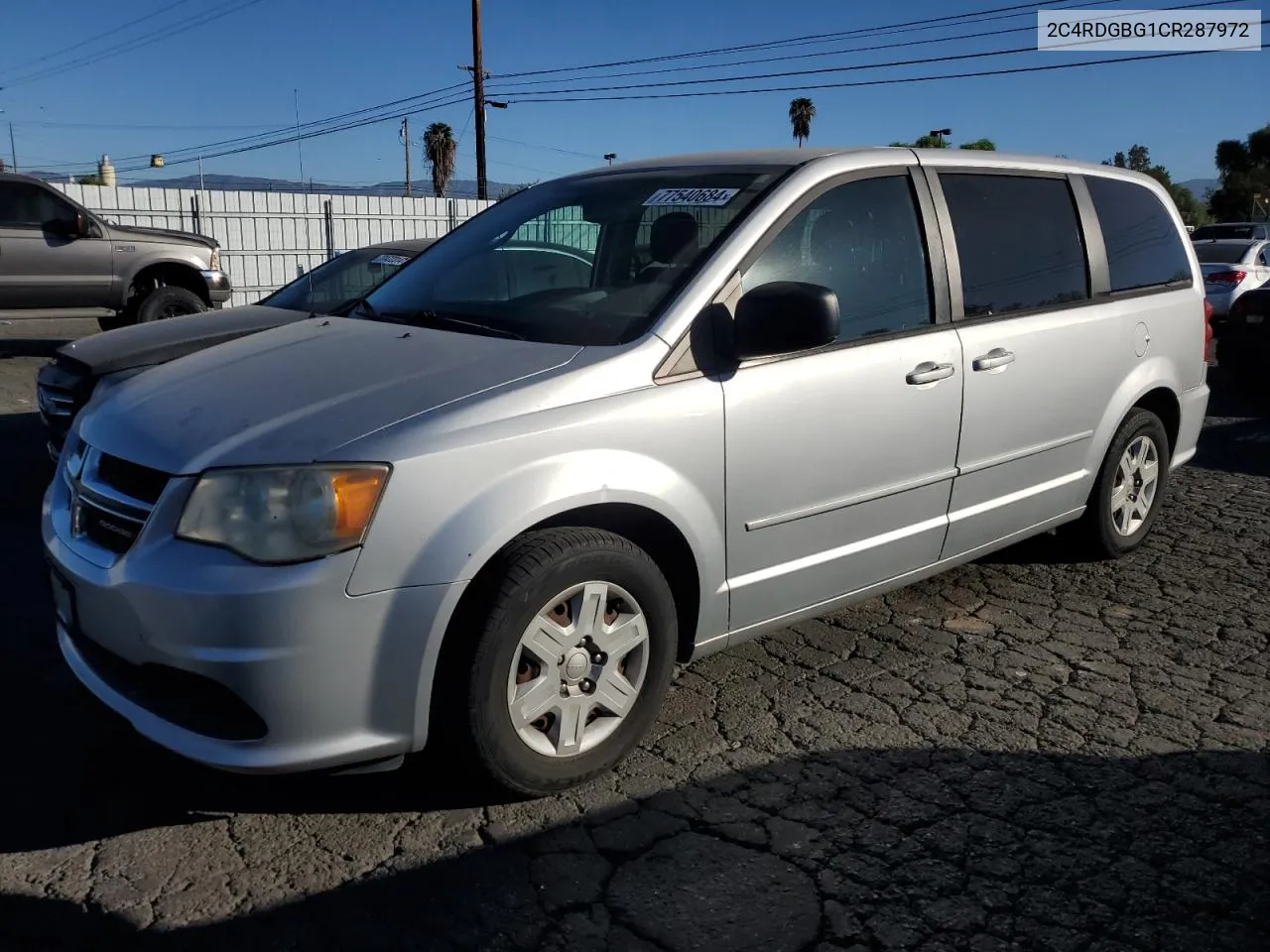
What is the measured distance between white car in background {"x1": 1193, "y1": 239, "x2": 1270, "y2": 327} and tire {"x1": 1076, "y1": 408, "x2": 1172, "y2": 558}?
450 inches

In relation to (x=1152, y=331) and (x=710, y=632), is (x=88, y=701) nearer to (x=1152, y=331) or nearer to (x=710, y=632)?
(x=710, y=632)

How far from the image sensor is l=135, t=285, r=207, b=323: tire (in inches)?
448

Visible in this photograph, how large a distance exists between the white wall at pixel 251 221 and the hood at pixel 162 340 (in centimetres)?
969

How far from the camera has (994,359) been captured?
13.2ft

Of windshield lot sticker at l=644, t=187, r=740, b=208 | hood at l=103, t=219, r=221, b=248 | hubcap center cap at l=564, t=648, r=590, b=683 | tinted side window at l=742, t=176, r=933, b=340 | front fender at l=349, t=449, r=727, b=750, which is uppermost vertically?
hood at l=103, t=219, r=221, b=248

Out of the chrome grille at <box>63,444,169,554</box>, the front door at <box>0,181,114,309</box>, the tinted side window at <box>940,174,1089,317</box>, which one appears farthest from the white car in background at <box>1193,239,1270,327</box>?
the chrome grille at <box>63,444,169,554</box>

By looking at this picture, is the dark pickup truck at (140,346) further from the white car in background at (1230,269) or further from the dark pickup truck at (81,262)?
the white car in background at (1230,269)

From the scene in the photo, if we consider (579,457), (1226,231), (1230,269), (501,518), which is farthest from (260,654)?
(1226,231)

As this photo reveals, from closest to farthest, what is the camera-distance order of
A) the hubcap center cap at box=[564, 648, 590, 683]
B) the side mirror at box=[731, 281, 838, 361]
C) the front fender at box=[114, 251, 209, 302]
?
the hubcap center cap at box=[564, 648, 590, 683], the side mirror at box=[731, 281, 838, 361], the front fender at box=[114, 251, 209, 302]

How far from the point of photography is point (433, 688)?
9.13 feet

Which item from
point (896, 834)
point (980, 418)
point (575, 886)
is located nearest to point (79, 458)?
point (575, 886)

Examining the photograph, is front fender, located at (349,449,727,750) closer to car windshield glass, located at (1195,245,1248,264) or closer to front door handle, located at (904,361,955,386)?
front door handle, located at (904,361,955,386)

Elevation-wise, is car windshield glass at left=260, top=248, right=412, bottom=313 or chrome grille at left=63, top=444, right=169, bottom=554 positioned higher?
car windshield glass at left=260, top=248, right=412, bottom=313

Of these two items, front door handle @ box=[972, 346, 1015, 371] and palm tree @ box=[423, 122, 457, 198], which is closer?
front door handle @ box=[972, 346, 1015, 371]
